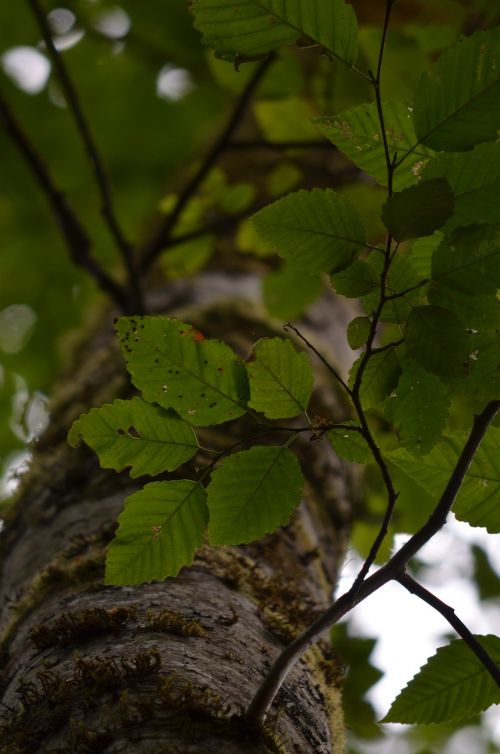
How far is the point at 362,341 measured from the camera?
0.82 meters

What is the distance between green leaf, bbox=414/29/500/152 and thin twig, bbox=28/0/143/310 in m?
1.21

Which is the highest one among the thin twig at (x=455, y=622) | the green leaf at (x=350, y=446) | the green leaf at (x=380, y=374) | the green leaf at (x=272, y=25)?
the green leaf at (x=272, y=25)

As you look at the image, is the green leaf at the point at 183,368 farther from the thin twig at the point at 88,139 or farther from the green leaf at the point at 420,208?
the thin twig at the point at 88,139

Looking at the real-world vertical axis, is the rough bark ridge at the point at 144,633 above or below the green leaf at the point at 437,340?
below

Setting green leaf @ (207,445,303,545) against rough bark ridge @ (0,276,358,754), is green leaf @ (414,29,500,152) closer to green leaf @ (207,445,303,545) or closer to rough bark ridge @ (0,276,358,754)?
green leaf @ (207,445,303,545)

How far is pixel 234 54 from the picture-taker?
790 mm

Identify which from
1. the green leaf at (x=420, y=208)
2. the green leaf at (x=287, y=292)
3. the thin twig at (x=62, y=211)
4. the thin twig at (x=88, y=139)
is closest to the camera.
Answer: the green leaf at (x=420, y=208)

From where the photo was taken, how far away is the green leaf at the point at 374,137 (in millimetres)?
783

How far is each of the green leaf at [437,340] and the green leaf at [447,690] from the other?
34cm

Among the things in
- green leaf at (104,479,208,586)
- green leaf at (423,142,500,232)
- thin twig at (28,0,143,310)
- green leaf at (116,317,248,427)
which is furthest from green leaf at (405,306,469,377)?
thin twig at (28,0,143,310)

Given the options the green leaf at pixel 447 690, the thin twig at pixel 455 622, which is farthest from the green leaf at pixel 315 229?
the green leaf at pixel 447 690

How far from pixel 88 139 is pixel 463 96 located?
50.2 inches

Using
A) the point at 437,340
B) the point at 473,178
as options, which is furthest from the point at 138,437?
the point at 473,178

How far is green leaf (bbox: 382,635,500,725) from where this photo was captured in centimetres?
82
